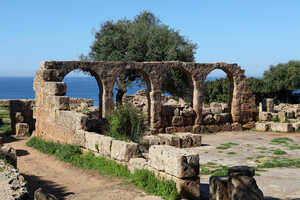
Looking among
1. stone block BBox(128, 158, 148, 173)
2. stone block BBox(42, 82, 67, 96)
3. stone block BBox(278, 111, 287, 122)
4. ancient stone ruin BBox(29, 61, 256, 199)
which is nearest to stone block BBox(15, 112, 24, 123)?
ancient stone ruin BBox(29, 61, 256, 199)

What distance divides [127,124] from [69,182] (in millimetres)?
3164

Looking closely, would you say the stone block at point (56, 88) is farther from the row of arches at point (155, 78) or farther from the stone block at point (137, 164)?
the stone block at point (137, 164)

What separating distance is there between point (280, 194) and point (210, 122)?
39.4ft

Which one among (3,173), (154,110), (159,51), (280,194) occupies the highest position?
(159,51)

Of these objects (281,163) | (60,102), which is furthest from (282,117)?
(60,102)

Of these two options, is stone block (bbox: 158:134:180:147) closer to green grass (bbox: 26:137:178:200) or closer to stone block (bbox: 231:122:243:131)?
green grass (bbox: 26:137:178:200)

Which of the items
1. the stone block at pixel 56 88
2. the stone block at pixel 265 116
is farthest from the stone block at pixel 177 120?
the stone block at pixel 56 88

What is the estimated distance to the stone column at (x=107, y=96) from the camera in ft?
60.3

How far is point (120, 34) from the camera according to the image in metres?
28.3

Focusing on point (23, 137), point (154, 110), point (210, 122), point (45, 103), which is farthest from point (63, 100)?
point (210, 122)

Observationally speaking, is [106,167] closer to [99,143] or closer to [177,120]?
[99,143]

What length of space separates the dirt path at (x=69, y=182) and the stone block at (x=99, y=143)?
815 millimetres

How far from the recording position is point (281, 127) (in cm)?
2034

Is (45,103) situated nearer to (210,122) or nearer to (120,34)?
(210,122)
